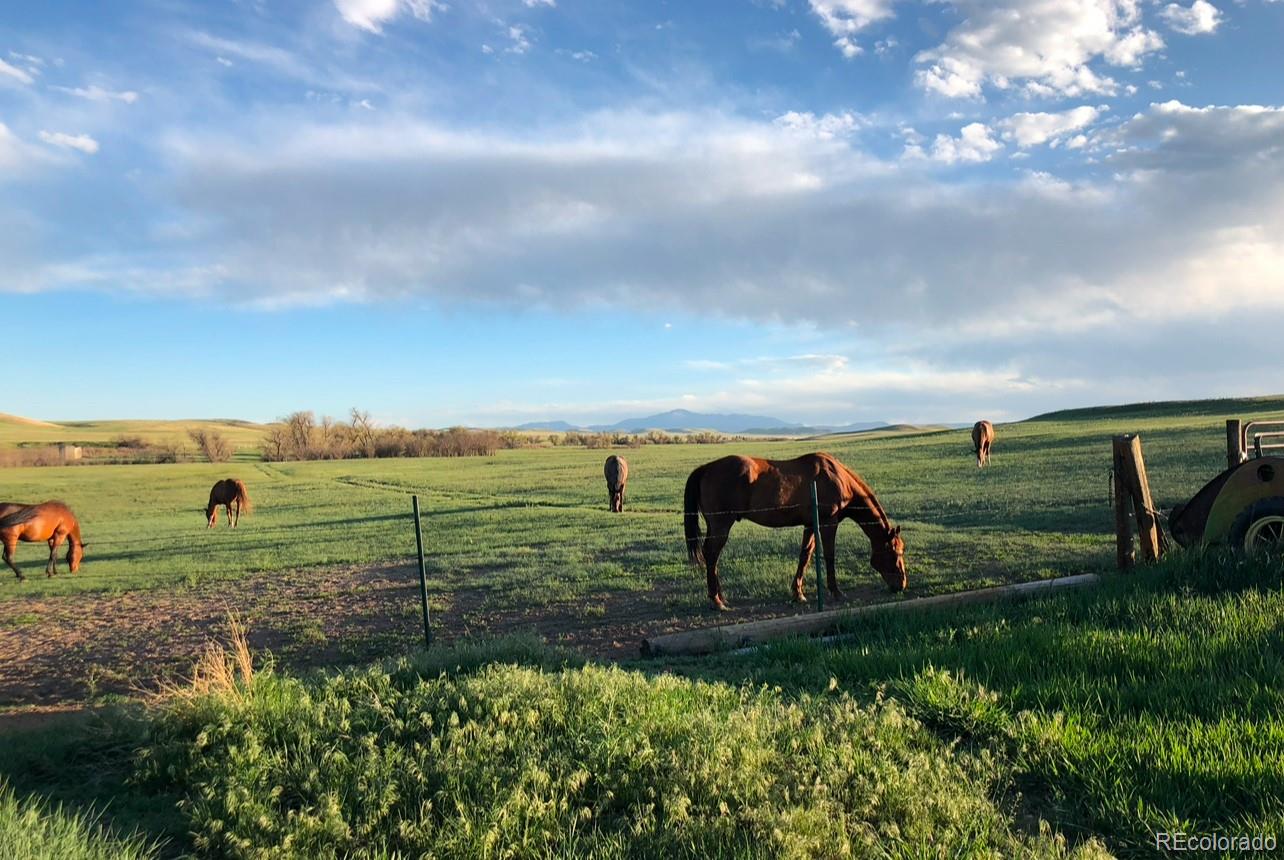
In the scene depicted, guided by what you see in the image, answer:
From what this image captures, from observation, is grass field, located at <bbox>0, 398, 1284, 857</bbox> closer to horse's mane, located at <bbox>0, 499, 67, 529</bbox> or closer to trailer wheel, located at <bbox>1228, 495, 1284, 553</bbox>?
trailer wheel, located at <bbox>1228, 495, 1284, 553</bbox>

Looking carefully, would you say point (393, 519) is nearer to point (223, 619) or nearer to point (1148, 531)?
point (223, 619)

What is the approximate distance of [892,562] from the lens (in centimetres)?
998

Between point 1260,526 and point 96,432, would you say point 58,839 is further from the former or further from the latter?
point 96,432

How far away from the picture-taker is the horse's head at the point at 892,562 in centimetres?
991

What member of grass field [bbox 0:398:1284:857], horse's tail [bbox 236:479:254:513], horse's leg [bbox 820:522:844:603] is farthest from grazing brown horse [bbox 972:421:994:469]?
horse's tail [bbox 236:479:254:513]

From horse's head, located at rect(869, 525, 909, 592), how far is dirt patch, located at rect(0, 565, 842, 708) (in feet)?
5.08

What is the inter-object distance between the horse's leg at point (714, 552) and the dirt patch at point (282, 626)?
0.34m

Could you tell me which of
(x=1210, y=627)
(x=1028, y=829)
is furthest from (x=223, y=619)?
(x=1210, y=627)

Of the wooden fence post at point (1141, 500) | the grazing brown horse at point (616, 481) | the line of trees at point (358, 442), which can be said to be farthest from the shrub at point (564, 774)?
the line of trees at point (358, 442)

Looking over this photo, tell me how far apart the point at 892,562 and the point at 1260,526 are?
13.1 feet

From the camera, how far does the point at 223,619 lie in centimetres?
1085

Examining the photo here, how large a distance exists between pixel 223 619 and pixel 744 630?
826 centimetres

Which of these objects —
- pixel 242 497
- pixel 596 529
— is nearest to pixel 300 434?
pixel 242 497

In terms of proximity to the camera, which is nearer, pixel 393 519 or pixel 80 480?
pixel 393 519
